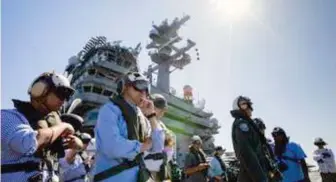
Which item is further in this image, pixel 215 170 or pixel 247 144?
pixel 215 170

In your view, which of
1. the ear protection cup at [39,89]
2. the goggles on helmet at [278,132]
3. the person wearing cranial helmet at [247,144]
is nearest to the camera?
the ear protection cup at [39,89]

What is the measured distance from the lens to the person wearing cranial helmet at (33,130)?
2.10 meters

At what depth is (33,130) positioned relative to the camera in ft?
7.30

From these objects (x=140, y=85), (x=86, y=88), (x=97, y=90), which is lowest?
(x=140, y=85)

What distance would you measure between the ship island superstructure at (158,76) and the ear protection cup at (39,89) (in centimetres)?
3158

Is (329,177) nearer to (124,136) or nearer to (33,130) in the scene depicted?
(124,136)

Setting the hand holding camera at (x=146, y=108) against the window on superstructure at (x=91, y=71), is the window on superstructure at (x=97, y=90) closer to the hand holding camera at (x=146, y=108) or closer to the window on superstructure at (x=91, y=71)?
the window on superstructure at (x=91, y=71)

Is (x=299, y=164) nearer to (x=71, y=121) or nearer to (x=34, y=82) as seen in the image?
(x=71, y=121)

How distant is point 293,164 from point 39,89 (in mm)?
5975

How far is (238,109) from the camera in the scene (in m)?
5.01

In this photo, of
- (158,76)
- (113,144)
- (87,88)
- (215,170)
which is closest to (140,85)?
(113,144)

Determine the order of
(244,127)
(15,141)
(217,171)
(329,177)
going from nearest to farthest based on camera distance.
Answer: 1. (15,141)
2. (244,127)
3. (329,177)
4. (217,171)

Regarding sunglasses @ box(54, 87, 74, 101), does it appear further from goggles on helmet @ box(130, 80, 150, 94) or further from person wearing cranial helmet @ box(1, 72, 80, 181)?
goggles on helmet @ box(130, 80, 150, 94)

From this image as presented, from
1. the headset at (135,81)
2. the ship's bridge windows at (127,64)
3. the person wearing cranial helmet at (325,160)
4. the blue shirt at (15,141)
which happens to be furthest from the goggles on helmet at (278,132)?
the ship's bridge windows at (127,64)
